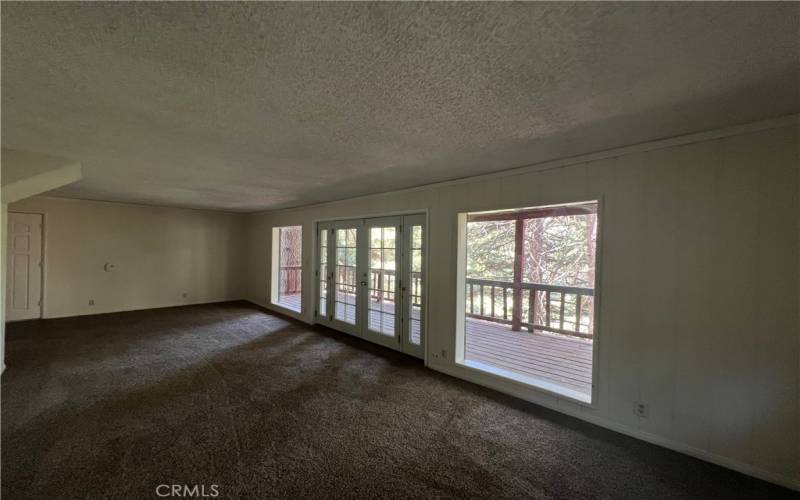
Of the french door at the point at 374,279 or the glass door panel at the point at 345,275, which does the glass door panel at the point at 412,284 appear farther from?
the glass door panel at the point at 345,275

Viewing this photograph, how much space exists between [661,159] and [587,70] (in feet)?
4.76

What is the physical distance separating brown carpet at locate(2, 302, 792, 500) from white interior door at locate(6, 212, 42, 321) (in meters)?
2.14

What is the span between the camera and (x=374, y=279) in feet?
15.6

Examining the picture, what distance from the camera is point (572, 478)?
6.56 feet

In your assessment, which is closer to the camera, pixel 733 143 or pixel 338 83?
pixel 338 83

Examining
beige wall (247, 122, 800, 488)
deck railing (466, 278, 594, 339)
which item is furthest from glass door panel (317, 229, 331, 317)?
beige wall (247, 122, 800, 488)

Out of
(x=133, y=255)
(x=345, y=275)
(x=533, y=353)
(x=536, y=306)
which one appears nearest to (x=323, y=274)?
(x=345, y=275)

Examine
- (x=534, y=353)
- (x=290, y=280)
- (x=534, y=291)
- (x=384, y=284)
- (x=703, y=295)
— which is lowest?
(x=534, y=353)

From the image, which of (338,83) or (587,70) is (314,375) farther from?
(587,70)

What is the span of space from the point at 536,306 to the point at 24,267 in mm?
8915

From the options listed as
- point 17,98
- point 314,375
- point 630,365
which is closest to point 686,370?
point 630,365

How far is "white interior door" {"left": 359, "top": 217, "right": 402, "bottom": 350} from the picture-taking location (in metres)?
4.43

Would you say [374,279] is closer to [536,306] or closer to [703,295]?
[536,306]

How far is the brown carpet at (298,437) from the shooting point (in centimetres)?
190
